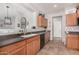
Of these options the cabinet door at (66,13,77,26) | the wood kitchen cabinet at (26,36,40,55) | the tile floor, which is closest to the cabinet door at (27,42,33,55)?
the wood kitchen cabinet at (26,36,40,55)

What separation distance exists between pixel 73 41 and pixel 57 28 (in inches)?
16.1

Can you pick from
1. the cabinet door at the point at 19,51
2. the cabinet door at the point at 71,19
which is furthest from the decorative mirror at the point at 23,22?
the cabinet door at the point at 71,19

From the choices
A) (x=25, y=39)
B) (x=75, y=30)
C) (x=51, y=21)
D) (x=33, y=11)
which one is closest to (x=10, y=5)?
(x=33, y=11)

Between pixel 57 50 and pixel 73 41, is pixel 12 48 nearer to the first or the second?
pixel 57 50

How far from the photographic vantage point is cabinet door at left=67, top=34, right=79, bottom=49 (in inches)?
73.8

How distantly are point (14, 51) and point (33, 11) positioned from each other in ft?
2.65

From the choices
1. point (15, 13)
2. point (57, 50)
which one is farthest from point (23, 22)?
point (57, 50)

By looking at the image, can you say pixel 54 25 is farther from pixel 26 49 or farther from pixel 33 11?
pixel 26 49

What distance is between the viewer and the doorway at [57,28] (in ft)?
6.05

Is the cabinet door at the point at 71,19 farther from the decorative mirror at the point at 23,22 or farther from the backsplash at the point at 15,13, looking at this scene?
the decorative mirror at the point at 23,22

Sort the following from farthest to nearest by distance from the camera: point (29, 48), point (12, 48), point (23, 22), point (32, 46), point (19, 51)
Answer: point (32, 46)
point (29, 48)
point (23, 22)
point (19, 51)
point (12, 48)

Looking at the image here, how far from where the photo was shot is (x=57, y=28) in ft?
6.17

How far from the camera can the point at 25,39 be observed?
6.36 feet

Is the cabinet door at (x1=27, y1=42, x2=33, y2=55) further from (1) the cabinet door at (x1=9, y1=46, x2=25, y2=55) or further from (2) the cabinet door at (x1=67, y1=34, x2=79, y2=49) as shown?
(2) the cabinet door at (x1=67, y1=34, x2=79, y2=49)
